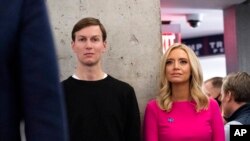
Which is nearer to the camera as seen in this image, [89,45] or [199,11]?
[89,45]

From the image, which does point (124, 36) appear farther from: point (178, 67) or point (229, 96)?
point (229, 96)

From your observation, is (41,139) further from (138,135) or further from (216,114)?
(216,114)

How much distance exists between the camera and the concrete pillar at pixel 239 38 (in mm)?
7977

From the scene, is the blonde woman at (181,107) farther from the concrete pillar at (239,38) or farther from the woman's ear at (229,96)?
the concrete pillar at (239,38)

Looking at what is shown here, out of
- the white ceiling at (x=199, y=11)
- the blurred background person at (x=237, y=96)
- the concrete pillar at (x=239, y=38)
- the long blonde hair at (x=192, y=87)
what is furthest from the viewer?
the white ceiling at (x=199, y=11)

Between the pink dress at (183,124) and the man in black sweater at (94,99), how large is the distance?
21 centimetres

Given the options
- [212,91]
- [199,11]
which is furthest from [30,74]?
[199,11]

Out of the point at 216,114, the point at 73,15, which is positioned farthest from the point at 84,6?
the point at 216,114

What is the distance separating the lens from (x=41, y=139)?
0.79m

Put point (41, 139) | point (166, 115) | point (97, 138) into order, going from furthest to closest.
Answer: point (166, 115)
point (97, 138)
point (41, 139)

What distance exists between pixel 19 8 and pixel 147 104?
2.12 m

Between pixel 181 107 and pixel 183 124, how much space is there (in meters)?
0.13

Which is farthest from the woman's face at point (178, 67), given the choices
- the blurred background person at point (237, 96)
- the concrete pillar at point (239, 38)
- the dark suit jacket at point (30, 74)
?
the concrete pillar at point (239, 38)

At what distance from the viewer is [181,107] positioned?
109 inches
